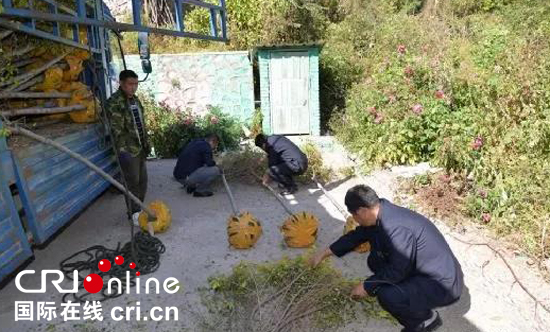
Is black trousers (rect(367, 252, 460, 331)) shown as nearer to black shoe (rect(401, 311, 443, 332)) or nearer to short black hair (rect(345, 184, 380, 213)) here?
black shoe (rect(401, 311, 443, 332))

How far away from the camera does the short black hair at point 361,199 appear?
329cm

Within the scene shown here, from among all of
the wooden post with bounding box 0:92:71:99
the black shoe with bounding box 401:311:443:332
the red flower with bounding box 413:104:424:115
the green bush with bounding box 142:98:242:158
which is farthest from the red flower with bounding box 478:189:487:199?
the green bush with bounding box 142:98:242:158

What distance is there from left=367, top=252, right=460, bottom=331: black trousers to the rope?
8.83 ft

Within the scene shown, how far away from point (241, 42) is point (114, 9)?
8032 mm

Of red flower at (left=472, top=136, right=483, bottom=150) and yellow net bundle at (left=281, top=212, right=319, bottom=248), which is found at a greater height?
red flower at (left=472, top=136, right=483, bottom=150)

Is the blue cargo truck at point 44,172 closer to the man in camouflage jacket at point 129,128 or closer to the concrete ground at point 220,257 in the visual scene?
the man in camouflage jacket at point 129,128

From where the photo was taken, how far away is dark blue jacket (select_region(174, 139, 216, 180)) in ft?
24.5

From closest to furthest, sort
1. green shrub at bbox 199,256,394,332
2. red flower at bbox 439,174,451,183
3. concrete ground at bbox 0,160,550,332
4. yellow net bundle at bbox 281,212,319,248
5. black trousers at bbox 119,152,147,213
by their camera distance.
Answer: green shrub at bbox 199,256,394,332 < concrete ground at bbox 0,160,550,332 < yellow net bundle at bbox 281,212,319,248 < black trousers at bbox 119,152,147,213 < red flower at bbox 439,174,451,183

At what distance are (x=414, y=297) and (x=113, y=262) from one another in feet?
11.1

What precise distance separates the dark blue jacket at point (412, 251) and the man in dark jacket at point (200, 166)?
4.52 m

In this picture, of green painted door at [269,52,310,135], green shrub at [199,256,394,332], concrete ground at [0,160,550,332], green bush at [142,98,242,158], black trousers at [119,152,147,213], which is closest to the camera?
green shrub at [199,256,394,332]

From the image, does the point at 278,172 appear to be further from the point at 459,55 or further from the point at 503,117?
the point at 459,55

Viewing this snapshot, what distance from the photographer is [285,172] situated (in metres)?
7.45

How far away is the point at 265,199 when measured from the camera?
7285mm
